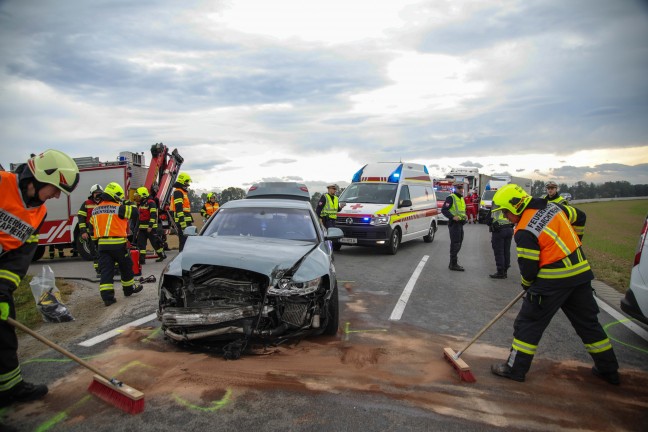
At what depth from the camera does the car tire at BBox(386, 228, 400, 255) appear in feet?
37.8

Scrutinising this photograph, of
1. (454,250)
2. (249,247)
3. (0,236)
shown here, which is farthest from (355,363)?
(454,250)

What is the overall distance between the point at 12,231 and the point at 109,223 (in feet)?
11.2

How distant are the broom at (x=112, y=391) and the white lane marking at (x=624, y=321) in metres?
5.60

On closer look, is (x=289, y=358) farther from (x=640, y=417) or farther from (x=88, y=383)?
(x=640, y=417)

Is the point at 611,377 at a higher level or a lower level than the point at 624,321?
higher

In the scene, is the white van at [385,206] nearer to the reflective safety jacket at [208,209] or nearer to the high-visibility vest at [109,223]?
the reflective safety jacket at [208,209]

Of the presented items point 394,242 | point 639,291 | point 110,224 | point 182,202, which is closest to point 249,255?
point 110,224

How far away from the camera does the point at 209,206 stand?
46.3ft

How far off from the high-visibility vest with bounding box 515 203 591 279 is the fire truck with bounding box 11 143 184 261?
31.3 ft

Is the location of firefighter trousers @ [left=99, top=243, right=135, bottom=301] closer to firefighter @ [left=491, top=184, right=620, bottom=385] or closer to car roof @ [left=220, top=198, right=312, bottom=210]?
car roof @ [left=220, top=198, right=312, bottom=210]

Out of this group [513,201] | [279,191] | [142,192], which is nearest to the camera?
[513,201]

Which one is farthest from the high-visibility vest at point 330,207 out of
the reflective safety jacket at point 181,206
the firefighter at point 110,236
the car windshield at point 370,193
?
the firefighter at point 110,236

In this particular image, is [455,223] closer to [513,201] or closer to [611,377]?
[513,201]

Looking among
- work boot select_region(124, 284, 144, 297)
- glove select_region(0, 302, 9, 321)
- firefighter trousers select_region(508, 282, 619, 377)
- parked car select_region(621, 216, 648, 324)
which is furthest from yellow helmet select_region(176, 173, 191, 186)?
parked car select_region(621, 216, 648, 324)
